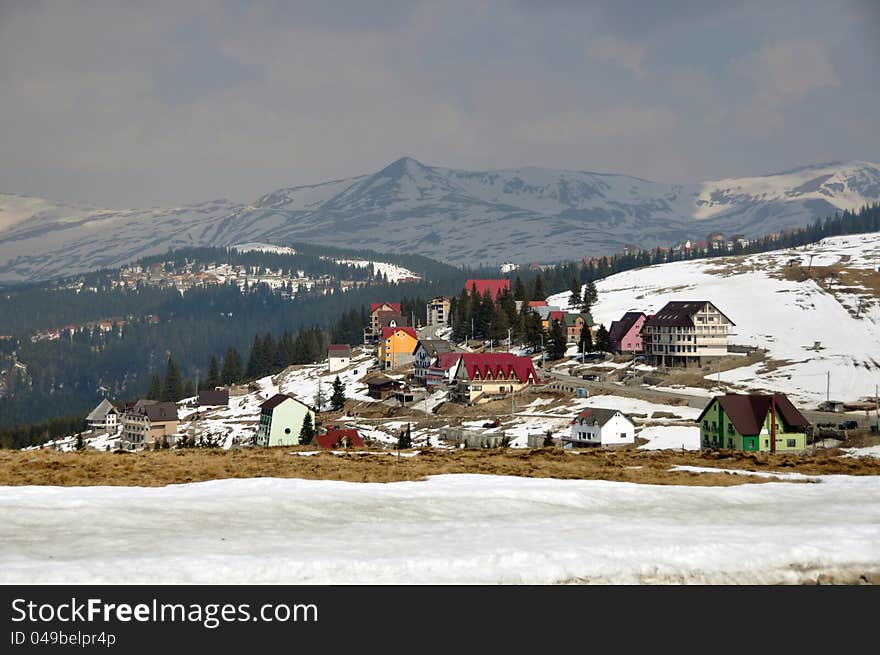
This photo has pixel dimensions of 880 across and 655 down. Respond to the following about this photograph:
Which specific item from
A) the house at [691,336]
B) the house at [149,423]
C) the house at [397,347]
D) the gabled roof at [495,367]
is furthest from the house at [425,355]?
the house at [149,423]

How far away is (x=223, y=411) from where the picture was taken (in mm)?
→ 178500

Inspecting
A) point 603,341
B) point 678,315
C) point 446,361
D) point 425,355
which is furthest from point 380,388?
point 678,315

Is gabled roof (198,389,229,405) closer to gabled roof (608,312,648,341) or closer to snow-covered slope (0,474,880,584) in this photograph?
gabled roof (608,312,648,341)

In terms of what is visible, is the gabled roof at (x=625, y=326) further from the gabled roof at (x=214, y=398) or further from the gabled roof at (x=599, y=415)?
the gabled roof at (x=214, y=398)

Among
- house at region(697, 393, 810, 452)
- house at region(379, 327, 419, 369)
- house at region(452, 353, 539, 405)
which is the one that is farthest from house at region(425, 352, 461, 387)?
house at region(697, 393, 810, 452)

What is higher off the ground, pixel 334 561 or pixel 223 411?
pixel 334 561

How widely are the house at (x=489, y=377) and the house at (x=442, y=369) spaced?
9.27m

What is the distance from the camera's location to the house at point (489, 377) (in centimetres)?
14162

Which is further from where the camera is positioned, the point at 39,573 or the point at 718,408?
the point at 718,408

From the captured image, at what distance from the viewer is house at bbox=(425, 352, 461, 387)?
157m

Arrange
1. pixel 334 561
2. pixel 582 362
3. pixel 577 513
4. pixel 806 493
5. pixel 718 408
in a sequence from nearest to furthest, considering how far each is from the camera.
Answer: pixel 334 561 → pixel 577 513 → pixel 806 493 → pixel 718 408 → pixel 582 362

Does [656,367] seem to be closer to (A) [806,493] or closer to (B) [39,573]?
(A) [806,493]

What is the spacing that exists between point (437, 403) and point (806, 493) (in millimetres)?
120935
